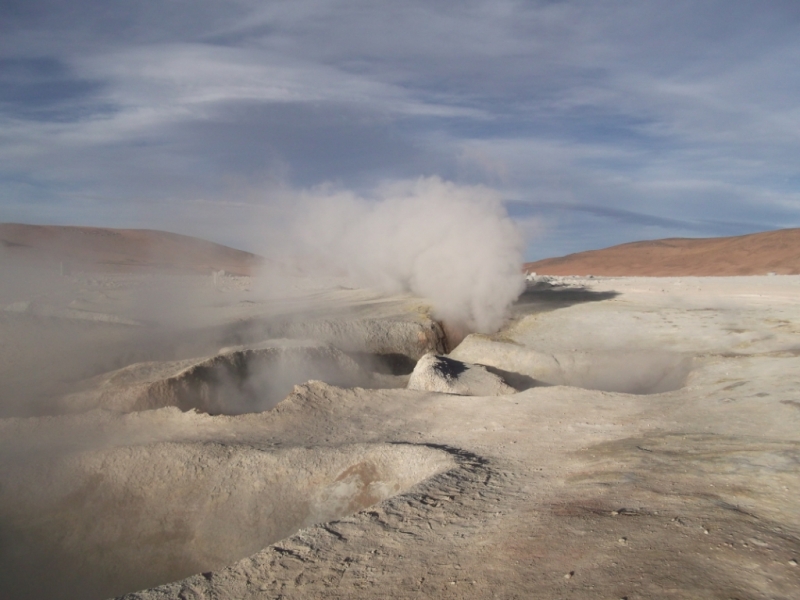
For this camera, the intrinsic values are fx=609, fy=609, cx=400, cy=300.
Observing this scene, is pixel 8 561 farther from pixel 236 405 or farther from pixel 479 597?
pixel 479 597

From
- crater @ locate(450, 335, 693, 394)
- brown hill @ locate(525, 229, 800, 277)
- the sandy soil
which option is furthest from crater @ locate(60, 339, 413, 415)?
brown hill @ locate(525, 229, 800, 277)

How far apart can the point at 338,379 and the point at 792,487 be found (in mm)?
6526

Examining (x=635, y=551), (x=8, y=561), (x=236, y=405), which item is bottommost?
(x=8, y=561)

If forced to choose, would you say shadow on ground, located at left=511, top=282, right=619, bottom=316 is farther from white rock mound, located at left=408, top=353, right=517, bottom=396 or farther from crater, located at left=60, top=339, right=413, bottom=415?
white rock mound, located at left=408, top=353, right=517, bottom=396

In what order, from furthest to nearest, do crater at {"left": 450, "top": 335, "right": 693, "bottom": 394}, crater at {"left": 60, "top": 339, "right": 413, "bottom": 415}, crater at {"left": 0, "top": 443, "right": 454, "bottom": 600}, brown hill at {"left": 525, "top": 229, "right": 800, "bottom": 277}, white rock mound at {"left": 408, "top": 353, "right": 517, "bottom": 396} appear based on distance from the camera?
1. brown hill at {"left": 525, "top": 229, "right": 800, "bottom": 277}
2. crater at {"left": 450, "top": 335, "right": 693, "bottom": 394}
3. white rock mound at {"left": 408, "top": 353, "right": 517, "bottom": 396}
4. crater at {"left": 60, "top": 339, "right": 413, "bottom": 415}
5. crater at {"left": 0, "top": 443, "right": 454, "bottom": 600}

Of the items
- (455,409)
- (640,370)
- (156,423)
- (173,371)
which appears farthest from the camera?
(640,370)

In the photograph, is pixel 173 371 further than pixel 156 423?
Yes

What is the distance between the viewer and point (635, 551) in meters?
3.09

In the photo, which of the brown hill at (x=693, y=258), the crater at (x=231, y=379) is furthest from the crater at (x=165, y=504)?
the brown hill at (x=693, y=258)

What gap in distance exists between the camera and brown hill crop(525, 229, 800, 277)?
99.1ft

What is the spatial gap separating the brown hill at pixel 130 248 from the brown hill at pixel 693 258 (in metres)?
20.9

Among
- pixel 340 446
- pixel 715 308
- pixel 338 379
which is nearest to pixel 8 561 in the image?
pixel 340 446

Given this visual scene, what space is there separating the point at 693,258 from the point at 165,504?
116 ft

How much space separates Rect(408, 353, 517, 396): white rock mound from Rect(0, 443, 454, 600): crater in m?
2.55
